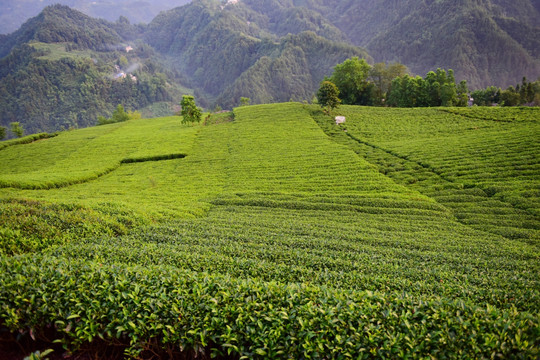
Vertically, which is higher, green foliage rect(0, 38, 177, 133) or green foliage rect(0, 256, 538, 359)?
green foliage rect(0, 38, 177, 133)

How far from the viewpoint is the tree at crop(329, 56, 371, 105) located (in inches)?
2594

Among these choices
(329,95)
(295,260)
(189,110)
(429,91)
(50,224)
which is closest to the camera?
(295,260)

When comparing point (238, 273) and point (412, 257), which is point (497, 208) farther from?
point (238, 273)

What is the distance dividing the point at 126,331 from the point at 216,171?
29.9m

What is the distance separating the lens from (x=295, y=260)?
9.38 m

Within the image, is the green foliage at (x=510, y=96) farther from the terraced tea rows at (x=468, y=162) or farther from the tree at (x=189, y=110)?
the tree at (x=189, y=110)

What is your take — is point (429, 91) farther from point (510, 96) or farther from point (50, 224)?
point (50, 224)

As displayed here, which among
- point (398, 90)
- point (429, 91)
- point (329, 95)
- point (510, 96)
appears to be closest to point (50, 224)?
point (329, 95)

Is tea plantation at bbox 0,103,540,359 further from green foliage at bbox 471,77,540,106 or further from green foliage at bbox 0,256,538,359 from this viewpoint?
green foliage at bbox 471,77,540,106

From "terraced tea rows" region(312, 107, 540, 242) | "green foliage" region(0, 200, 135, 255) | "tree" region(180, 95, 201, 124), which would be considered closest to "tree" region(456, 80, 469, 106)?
"terraced tea rows" region(312, 107, 540, 242)

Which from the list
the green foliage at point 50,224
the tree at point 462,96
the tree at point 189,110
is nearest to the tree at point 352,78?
the tree at point 462,96

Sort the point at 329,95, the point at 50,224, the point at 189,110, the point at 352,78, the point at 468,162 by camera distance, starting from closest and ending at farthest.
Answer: the point at 50,224
the point at 468,162
the point at 329,95
the point at 189,110
the point at 352,78

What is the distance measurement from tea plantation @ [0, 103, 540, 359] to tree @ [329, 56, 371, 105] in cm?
3956

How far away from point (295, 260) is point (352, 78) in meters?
67.1
